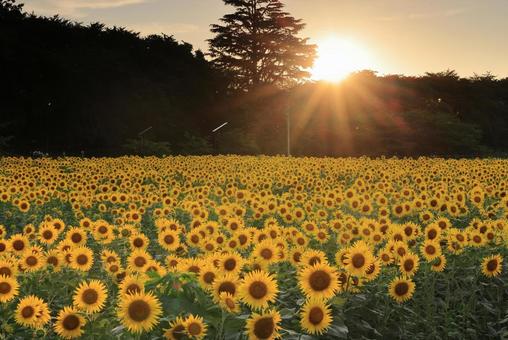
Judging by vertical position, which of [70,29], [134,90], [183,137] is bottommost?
[183,137]

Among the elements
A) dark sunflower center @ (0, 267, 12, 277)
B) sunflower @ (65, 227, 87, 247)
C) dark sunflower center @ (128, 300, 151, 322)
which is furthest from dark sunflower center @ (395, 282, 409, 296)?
sunflower @ (65, 227, 87, 247)

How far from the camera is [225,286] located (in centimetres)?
376

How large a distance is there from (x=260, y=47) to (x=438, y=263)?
165 ft

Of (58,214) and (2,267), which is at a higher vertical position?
(2,267)

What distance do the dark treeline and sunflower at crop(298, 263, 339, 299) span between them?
30.7m

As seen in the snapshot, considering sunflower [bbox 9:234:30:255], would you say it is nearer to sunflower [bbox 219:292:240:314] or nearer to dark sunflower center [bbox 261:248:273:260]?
dark sunflower center [bbox 261:248:273:260]

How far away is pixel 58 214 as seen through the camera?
11.3 metres

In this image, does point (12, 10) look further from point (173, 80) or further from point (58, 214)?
point (58, 214)

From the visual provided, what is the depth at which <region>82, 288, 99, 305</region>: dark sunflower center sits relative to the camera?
4.12 m

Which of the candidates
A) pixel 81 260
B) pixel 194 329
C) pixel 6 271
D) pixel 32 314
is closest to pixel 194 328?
pixel 194 329

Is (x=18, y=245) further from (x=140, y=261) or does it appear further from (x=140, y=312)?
(x=140, y=312)

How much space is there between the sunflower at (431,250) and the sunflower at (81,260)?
2.84 metres

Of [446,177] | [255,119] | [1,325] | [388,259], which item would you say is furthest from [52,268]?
[255,119]

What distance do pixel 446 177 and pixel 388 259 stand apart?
37.4 ft
